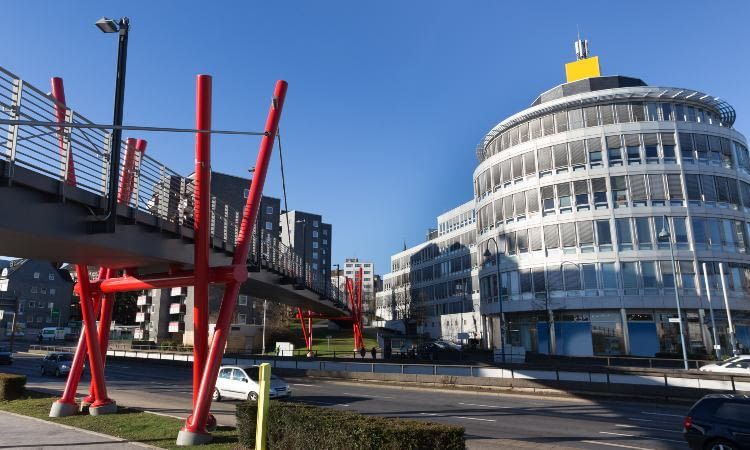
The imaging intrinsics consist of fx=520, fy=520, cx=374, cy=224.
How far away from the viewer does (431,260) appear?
92250 millimetres

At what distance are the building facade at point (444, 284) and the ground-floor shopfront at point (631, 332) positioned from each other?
23250 millimetres

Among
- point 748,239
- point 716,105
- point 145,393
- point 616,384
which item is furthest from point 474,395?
point 716,105

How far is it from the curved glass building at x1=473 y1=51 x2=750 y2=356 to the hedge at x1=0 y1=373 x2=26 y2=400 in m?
34.4

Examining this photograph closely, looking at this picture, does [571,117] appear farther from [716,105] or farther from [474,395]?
[474,395]

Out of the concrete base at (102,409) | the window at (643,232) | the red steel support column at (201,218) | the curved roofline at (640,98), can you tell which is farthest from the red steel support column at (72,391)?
the curved roofline at (640,98)

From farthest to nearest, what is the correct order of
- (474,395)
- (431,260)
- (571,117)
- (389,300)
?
1. (389,300)
2. (431,260)
3. (571,117)
4. (474,395)

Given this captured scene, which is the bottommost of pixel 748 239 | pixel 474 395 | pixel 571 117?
pixel 474 395

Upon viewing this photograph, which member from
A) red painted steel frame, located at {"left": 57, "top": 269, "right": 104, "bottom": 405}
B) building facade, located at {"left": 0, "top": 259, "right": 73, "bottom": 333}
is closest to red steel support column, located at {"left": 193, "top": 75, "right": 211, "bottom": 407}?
red painted steel frame, located at {"left": 57, "top": 269, "right": 104, "bottom": 405}

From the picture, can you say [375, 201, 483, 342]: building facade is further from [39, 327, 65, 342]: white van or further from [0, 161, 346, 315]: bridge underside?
[0, 161, 346, 315]: bridge underside

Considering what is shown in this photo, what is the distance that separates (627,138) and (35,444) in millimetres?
48445

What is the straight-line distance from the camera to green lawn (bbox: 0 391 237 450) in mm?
13014

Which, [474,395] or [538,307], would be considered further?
[538,307]

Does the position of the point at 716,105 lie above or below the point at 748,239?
above

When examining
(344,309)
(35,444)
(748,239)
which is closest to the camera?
(35,444)
